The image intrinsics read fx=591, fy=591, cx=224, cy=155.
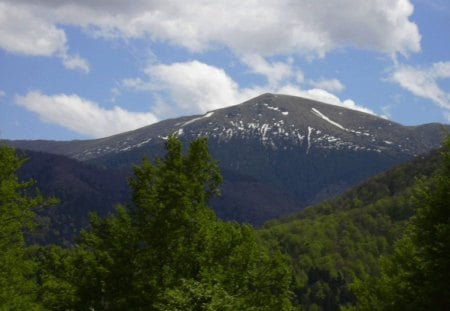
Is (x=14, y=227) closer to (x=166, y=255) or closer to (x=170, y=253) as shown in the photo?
(x=166, y=255)

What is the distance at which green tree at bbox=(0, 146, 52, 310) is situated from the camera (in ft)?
103

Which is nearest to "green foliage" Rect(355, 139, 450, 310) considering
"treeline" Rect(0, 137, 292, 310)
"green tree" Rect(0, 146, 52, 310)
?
"treeline" Rect(0, 137, 292, 310)

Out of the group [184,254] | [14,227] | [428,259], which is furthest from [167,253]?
[428,259]

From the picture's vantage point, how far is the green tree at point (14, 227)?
103 feet

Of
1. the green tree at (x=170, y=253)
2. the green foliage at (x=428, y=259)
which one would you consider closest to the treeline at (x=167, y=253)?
the green tree at (x=170, y=253)

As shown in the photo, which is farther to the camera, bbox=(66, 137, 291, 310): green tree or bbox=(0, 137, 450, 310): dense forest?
bbox=(0, 137, 450, 310): dense forest

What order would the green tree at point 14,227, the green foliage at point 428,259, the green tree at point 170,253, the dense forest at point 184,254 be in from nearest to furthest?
the green tree at point 170,253 → the dense forest at point 184,254 → the green foliage at point 428,259 → the green tree at point 14,227

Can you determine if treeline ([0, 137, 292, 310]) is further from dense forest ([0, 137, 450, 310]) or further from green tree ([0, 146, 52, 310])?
green tree ([0, 146, 52, 310])

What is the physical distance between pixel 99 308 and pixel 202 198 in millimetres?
6899

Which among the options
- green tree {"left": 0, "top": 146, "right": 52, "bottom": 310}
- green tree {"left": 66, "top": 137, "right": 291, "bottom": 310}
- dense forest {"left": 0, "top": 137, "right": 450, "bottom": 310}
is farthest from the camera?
green tree {"left": 0, "top": 146, "right": 52, "bottom": 310}

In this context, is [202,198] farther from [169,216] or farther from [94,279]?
[94,279]

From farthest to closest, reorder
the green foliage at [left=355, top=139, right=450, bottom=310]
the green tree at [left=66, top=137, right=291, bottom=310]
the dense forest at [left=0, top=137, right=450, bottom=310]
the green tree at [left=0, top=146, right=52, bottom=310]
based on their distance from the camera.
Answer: the green tree at [left=0, top=146, right=52, bottom=310] → the green foliage at [left=355, top=139, right=450, bottom=310] → the dense forest at [left=0, top=137, right=450, bottom=310] → the green tree at [left=66, top=137, right=291, bottom=310]

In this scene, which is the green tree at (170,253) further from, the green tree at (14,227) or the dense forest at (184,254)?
the green tree at (14,227)

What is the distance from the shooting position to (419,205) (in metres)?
31.8
